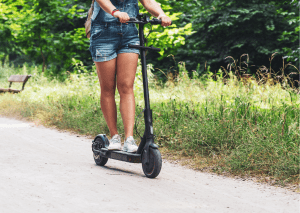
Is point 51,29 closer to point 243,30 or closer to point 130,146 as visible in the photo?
point 243,30

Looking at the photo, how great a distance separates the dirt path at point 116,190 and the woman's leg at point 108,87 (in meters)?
0.56

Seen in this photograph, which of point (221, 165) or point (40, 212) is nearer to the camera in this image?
point (40, 212)

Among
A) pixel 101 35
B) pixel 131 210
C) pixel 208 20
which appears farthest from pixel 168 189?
pixel 208 20

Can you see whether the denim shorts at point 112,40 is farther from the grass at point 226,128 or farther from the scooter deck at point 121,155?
the grass at point 226,128

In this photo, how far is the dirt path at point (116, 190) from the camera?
2.88m

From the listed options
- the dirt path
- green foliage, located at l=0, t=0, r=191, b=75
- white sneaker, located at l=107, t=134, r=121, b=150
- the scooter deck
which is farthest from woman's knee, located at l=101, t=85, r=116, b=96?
green foliage, located at l=0, t=0, r=191, b=75

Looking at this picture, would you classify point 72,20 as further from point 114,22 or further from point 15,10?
point 114,22

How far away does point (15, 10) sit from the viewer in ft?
49.1

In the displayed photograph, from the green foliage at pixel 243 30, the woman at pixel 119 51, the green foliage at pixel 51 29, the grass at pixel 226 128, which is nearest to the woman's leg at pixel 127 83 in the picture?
the woman at pixel 119 51

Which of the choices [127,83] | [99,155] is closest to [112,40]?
[127,83]

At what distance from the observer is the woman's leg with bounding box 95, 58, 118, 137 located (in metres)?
4.09

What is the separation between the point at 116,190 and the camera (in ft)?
10.9

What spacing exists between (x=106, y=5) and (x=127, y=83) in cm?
81

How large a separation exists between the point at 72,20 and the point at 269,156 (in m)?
11.8
